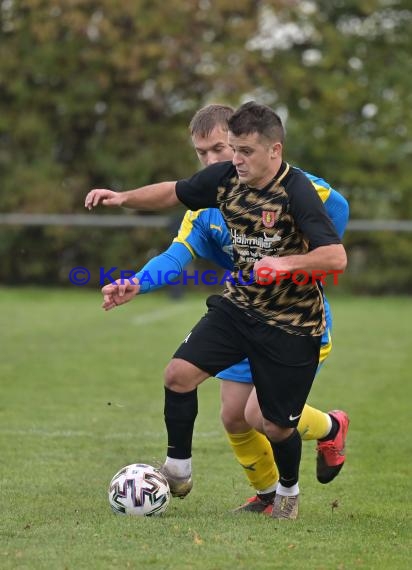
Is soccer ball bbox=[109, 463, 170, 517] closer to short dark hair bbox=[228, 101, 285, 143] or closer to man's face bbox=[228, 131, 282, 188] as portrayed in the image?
man's face bbox=[228, 131, 282, 188]

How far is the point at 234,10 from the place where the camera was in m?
23.0

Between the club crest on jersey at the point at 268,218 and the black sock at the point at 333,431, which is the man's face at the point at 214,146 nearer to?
the club crest on jersey at the point at 268,218

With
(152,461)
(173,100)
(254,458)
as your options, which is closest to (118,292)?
(254,458)

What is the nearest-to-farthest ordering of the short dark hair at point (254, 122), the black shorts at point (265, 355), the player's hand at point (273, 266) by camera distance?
1. the player's hand at point (273, 266)
2. the short dark hair at point (254, 122)
3. the black shorts at point (265, 355)

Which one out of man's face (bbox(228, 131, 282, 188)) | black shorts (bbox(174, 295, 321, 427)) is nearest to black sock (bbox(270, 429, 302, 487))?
black shorts (bbox(174, 295, 321, 427))

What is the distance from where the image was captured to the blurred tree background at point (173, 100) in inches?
894

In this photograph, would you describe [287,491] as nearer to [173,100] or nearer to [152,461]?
[152,461]

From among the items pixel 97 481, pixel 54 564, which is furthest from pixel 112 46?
pixel 54 564

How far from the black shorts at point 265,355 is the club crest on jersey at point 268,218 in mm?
443

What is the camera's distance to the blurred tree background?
22703 millimetres

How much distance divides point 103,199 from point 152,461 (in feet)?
6.89

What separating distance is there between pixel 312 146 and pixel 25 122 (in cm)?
598

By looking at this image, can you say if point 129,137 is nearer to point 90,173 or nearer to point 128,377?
point 90,173

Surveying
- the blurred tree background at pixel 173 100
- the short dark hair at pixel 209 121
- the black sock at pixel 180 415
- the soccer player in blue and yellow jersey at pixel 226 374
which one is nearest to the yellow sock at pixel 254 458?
the soccer player in blue and yellow jersey at pixel 226 374
